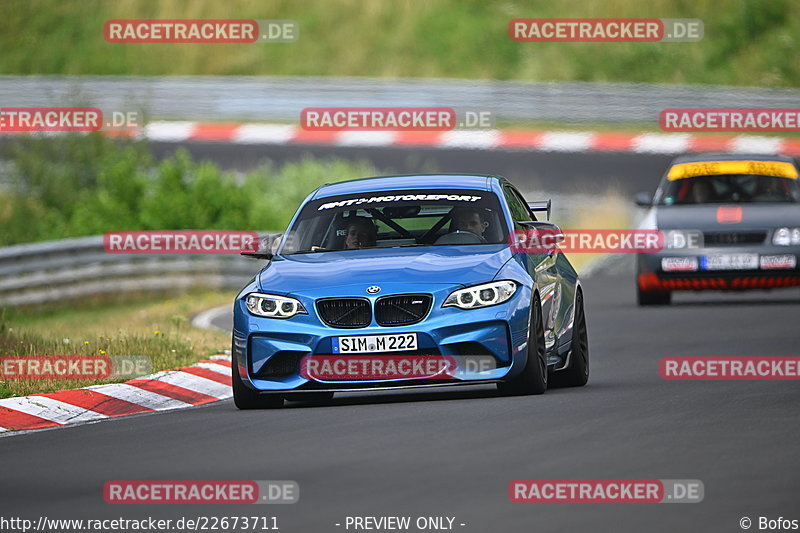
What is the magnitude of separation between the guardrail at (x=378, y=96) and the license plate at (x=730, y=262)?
622 inches

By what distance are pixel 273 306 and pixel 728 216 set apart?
968 centimetres

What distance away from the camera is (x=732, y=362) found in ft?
47.3

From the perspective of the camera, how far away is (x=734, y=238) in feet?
66.1

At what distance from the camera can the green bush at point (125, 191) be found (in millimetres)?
27547

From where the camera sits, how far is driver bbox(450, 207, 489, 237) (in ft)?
41.5

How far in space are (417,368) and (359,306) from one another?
21.3 inches

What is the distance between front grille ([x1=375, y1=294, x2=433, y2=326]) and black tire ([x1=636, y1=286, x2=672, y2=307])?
953cm

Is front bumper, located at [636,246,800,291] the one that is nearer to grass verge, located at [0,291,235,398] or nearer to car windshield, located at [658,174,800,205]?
car windshield, located at [658,174,800,205]

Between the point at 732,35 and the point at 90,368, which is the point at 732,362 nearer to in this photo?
the point at 90,368

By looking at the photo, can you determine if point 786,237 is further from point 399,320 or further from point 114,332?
point 399,320

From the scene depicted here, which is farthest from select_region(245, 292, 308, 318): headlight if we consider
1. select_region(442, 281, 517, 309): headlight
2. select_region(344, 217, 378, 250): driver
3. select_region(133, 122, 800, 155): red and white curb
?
select_region(133, 122, 800, 155): red and white curb

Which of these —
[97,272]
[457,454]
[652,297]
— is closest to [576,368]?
[457,454]

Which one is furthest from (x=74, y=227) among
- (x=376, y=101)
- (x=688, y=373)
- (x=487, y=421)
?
(x=487, y=421)

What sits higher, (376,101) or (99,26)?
(99,26)
